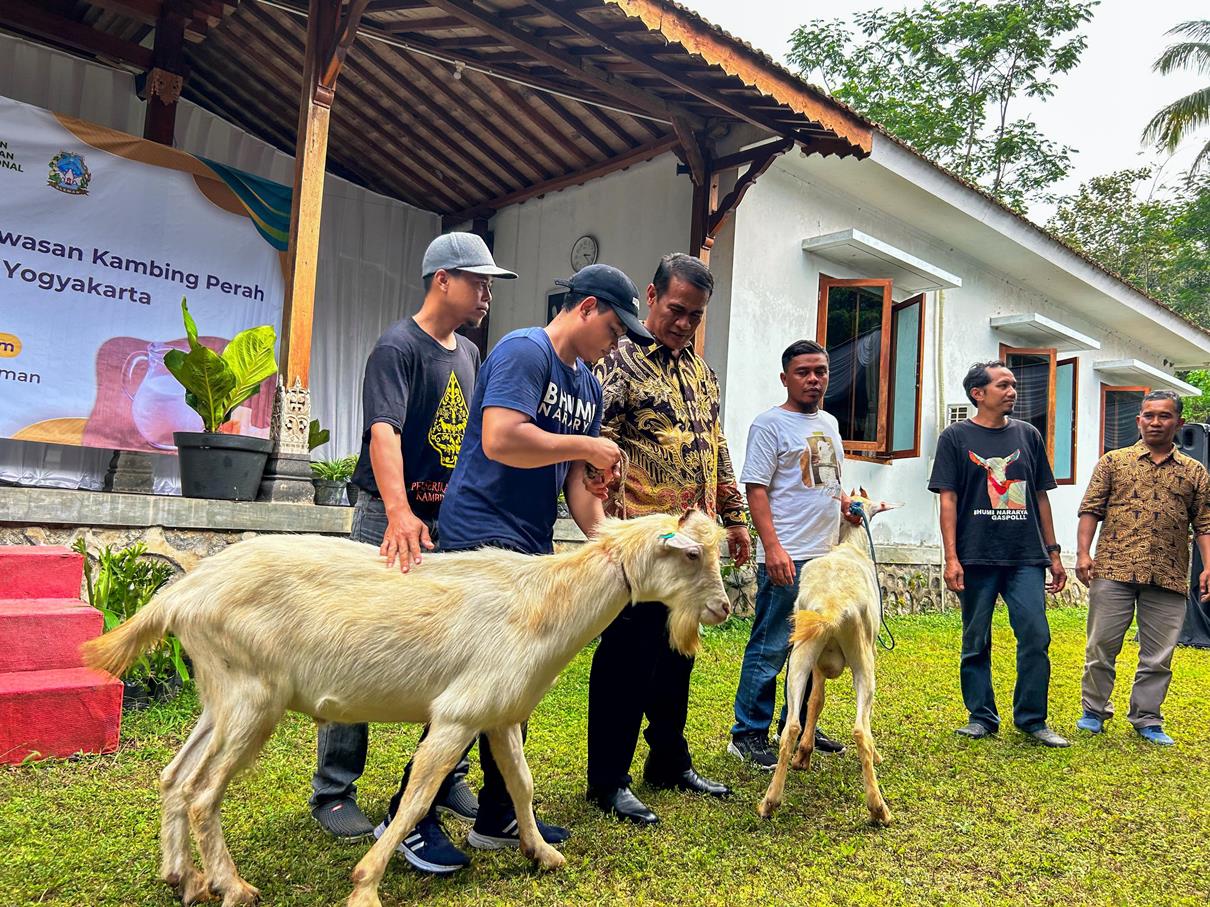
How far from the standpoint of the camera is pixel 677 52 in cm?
675

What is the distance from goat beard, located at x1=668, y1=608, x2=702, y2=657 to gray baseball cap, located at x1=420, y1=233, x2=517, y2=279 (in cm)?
125

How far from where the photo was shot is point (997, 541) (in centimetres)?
480

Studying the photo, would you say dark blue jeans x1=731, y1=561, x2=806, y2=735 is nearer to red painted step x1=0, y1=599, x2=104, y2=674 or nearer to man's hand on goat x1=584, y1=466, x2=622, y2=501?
man's hand on goat x1=584, y1=466, x2=622, y2=501

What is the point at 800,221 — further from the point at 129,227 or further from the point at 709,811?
the point at 709,811

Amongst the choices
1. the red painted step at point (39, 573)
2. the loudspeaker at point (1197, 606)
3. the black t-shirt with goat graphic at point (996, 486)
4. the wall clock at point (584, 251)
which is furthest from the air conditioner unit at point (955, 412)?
the red painted step at point (39, 573)

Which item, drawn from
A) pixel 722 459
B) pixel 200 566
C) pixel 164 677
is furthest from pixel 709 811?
pixel 164 677

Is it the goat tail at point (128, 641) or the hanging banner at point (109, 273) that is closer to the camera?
the goat tail at point (128, 641)

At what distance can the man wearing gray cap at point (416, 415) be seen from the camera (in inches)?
114

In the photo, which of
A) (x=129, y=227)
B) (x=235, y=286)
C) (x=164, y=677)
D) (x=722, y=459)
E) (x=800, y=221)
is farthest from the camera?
(x=800, y=221)

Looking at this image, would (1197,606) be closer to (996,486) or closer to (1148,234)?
(996,486)

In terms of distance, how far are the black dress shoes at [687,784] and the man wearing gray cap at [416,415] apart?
0.85 meters

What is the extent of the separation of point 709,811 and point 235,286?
23.8 ft

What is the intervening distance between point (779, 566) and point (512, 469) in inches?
65.6

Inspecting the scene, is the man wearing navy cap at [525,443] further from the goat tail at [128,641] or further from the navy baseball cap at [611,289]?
the goat tail at [128,641]
